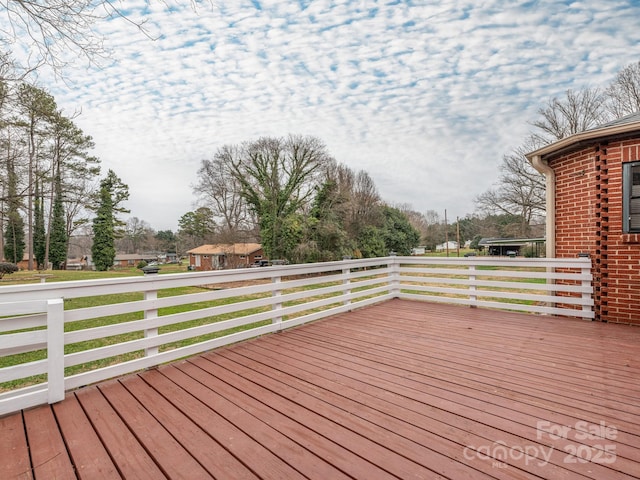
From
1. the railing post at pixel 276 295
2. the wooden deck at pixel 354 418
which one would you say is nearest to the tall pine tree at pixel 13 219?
the railing post at pixel 276 295

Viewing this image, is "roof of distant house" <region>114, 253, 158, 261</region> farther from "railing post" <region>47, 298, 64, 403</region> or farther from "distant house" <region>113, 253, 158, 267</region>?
"railing post" <region>47, 298, 64, 403</region>

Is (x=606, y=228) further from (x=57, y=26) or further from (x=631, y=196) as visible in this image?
(x=57, y=26)

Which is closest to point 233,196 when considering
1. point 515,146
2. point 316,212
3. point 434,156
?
point 316,212

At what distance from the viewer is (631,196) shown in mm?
4102

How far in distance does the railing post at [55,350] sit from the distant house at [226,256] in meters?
10.1

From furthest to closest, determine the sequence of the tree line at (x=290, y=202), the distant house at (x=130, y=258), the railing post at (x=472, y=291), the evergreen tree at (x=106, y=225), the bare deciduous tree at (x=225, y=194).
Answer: the distant house at (x=130, y=258) < the evergreen tree at (x=106, y=225) < the bare deciduous tree at (x=225, y=194) < the tree line at (x=290, y=202) < the railing post at (x=472, y=291)

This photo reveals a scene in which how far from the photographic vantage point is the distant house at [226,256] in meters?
20.5

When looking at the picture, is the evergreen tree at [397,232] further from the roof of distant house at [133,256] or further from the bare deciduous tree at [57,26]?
the roof of distant house at [133,256]

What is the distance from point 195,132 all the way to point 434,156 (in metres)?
9.90

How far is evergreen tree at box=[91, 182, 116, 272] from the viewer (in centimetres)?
2677

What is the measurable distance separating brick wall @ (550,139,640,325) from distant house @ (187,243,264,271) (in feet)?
33.0

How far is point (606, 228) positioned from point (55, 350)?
626cm

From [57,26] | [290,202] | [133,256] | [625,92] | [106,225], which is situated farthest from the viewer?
[133,256]

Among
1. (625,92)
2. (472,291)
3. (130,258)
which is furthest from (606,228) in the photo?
(130,258)
